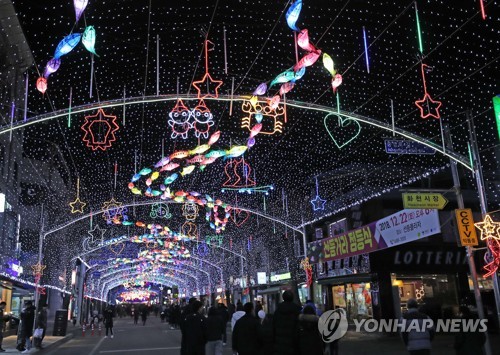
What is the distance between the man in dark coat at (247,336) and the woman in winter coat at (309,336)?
1537 mm

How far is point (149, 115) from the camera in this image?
17.8m

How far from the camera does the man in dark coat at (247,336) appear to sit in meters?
7.83

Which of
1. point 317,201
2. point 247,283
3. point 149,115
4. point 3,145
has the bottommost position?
point 247,283

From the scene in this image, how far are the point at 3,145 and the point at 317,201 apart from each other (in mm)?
16589

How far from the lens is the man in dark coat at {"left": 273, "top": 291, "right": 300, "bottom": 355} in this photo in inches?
252

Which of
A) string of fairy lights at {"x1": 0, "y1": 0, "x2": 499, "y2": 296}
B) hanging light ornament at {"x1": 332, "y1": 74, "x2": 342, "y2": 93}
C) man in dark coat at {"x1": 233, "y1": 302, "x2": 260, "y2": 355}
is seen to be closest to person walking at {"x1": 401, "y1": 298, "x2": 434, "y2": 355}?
man in dark coat at {"x1": 233, "y1": 302, "x2": 260, "y2": 355}

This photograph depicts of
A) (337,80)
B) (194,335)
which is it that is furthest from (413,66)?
(194,335)

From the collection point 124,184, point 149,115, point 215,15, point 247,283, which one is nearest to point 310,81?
Answer: point 215,15

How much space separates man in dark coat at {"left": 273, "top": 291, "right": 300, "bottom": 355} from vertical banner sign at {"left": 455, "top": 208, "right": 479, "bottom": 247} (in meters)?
7.31

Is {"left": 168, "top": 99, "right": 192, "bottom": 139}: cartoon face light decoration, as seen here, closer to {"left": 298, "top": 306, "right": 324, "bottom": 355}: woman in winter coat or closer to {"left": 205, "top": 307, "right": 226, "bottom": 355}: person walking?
{"left": 205, "top": 307, "right": 226, "bottom": 355}: person walking

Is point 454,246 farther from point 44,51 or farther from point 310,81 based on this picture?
point 44,51

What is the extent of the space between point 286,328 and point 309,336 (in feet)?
1.05

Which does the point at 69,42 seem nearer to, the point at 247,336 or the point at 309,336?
the point at 247,336

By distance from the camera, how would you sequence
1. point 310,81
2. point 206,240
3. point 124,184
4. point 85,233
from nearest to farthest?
point 310,81 → point 124,184 → point 85,233 → point 206,240
